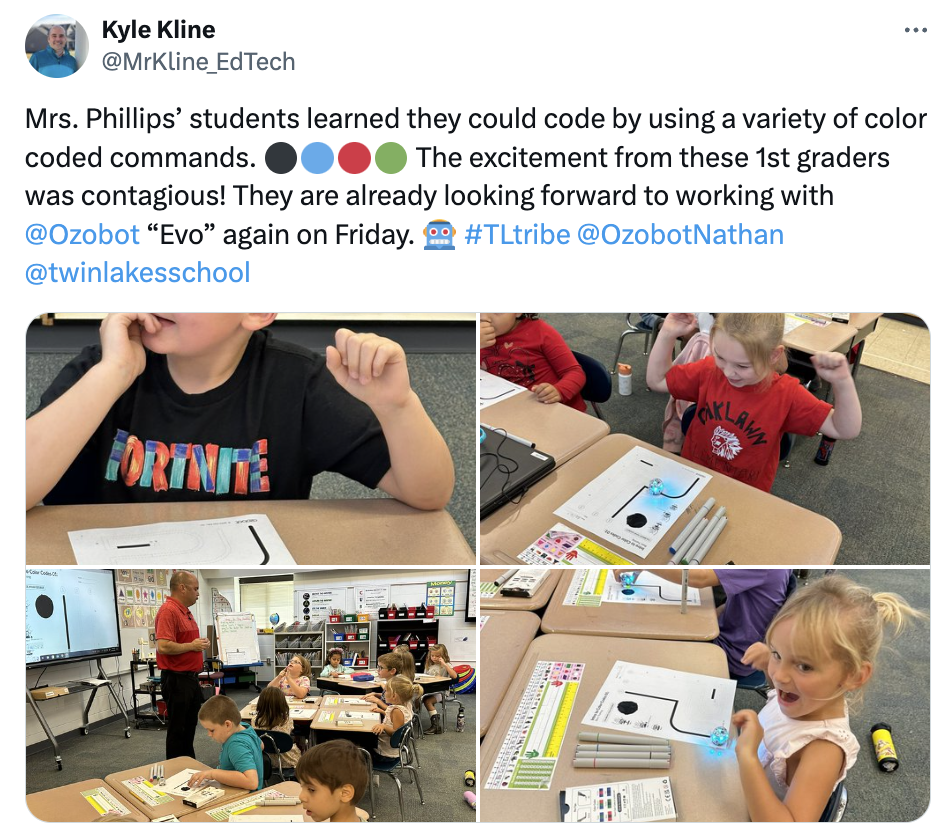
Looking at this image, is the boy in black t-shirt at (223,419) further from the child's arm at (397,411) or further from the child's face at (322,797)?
the child's face at (322,797)

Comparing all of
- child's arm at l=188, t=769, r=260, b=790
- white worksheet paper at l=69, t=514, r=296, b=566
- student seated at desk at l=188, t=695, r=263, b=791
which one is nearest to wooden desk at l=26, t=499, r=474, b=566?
white worksheet paper at l=69, t=514, r=296, b=566

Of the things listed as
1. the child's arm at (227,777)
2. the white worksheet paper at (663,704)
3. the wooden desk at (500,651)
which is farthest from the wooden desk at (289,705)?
the white worksheet paper at (663,704)

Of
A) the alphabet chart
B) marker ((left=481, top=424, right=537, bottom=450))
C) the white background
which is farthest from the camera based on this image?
marker ((left=481, top=424, right=537, bottom=450))

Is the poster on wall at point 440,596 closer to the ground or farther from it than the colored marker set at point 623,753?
farther from it

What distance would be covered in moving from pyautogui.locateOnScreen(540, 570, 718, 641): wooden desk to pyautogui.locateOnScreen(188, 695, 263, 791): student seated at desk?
0.64 metres

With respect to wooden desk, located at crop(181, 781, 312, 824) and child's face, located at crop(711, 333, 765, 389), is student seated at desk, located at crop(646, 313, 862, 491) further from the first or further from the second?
wooden desk, located at crop(181, 781, 312, 824)

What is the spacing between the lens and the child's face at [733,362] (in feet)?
4.58

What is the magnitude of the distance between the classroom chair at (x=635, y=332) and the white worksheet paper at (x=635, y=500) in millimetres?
227

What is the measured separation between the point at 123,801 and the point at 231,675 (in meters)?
0.35
